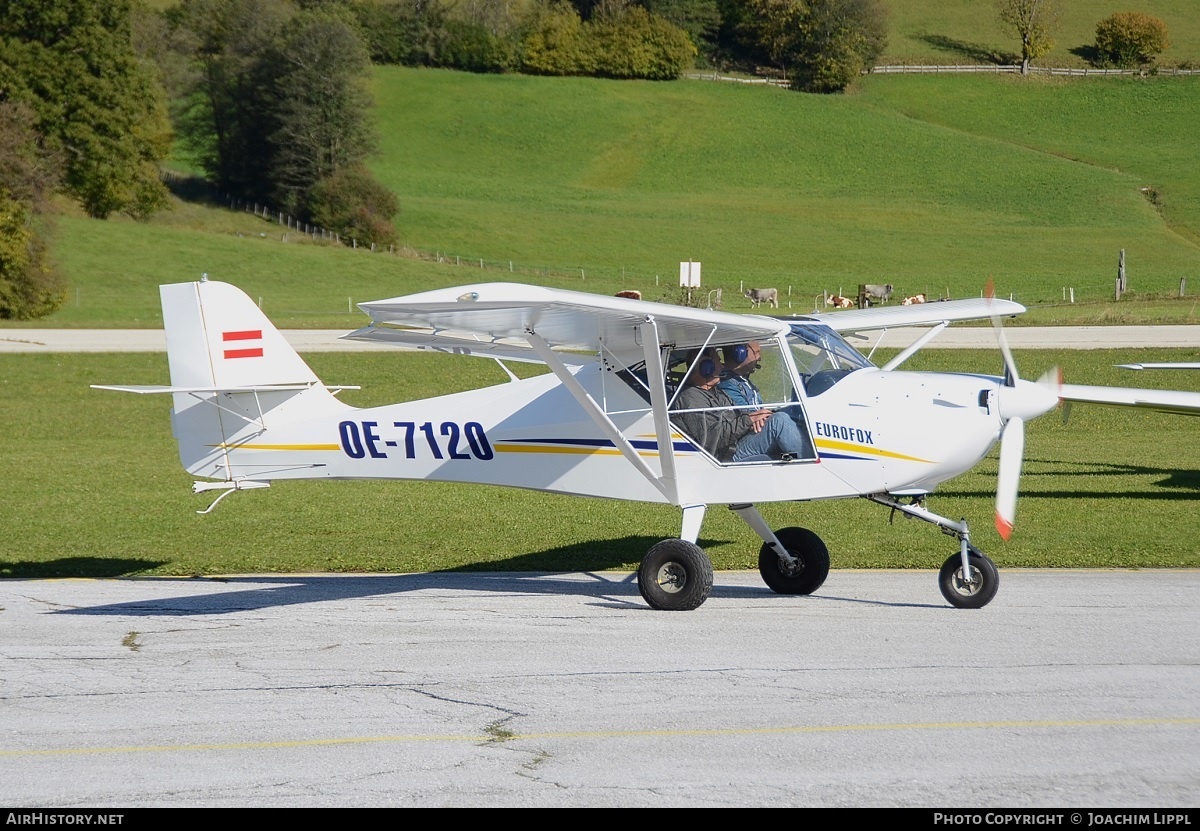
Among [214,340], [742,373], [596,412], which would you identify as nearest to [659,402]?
[596,412]

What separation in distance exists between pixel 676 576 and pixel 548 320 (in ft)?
8.03

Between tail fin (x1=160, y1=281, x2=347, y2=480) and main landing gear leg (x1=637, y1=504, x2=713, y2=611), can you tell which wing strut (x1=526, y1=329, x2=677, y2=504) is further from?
tail fin (x1=160, y1=281, x2=347, y2=480)

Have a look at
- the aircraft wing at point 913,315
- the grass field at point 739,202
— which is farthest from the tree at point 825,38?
the aircraft wing at point 913,315

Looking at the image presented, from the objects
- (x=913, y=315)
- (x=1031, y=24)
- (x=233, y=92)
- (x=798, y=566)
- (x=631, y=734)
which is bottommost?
(x=798, y=566)

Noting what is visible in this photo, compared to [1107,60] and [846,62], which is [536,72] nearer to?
[846,62]

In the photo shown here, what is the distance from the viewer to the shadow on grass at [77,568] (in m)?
13.8

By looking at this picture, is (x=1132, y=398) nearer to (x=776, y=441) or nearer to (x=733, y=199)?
(x=776, y=441)

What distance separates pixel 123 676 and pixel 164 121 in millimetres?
80678

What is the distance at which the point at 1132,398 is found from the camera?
1259 centimetres

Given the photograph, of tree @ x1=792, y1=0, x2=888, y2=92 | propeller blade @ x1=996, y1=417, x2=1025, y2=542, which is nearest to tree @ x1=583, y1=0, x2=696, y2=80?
tree @ x1=792, y1=0, x2=888, y2=92

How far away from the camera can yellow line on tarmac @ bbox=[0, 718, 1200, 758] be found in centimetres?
733

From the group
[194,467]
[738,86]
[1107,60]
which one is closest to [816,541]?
[194,467]

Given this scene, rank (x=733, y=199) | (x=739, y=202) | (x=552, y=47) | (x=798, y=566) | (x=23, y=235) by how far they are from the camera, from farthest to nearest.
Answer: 1. (x=552, y=47)
2. (x=733, y=199)
3. (x=739, y=202)
4. (x=23, y=235)
5. (x=798, y=566)

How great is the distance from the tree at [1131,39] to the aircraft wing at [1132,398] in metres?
116
